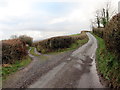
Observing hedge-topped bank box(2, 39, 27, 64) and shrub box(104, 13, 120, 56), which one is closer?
shrub box(104, 13, 120, 56)

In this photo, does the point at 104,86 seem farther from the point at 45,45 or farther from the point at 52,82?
the point at 45,45

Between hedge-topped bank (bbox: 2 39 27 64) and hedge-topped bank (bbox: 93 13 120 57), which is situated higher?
hedge-topped bank (bbox: 93 13 120 57)

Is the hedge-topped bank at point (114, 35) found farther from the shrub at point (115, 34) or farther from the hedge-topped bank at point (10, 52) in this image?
the hedge-topped bank at point (10, 52)

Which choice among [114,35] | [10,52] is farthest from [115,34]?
[10,52]

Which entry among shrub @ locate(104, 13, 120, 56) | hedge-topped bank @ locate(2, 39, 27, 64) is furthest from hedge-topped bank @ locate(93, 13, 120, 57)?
hedge-topped bank @ locate(2, 39, 27, 64)

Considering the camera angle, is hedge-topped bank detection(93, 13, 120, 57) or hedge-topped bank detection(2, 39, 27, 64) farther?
hedge-topped bank detection(2, 39, 27, 64)

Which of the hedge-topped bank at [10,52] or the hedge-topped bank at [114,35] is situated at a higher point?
the hedge-topped bank at [114,35]

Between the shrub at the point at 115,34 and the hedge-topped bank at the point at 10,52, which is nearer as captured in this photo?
the shrub at the point at 115,34

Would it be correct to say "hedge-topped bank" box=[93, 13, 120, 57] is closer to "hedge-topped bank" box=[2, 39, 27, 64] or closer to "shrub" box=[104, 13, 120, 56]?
"shrub" box=[104, 13, 120, 56]

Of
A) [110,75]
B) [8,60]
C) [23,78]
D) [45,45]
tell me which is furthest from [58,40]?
[110,75]

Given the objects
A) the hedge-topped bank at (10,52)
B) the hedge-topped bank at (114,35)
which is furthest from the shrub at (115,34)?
the hedge-topped bank at (10,52)

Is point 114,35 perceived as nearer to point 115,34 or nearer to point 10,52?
point 115,34

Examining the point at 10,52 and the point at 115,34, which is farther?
the point at 10,52

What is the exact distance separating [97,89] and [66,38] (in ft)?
46.3
